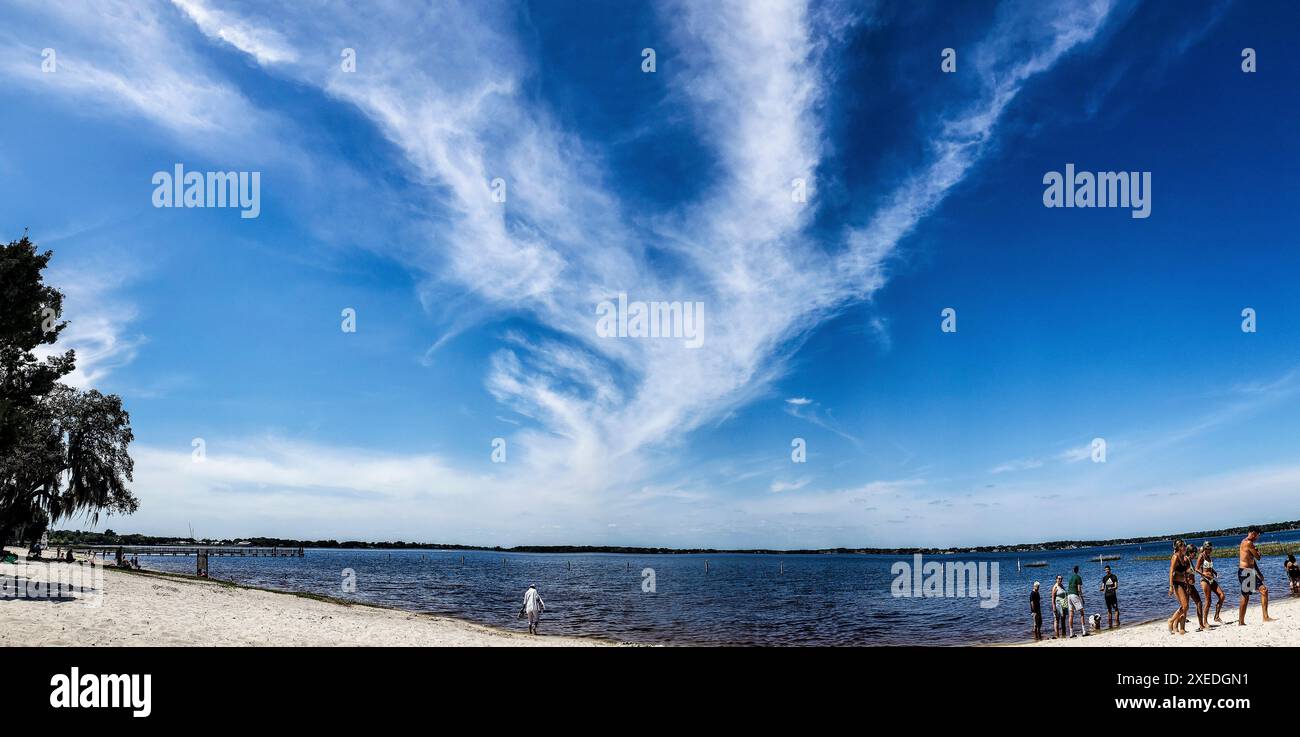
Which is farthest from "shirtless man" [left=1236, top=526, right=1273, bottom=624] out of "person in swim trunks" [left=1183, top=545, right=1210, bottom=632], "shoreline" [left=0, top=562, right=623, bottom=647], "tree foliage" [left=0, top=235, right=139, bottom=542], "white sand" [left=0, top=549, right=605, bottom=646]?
"tree foliage" [left=0, top=235, right=139, bottom=542]

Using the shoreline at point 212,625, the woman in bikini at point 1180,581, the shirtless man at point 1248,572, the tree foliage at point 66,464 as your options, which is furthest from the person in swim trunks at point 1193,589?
the tree foliage at point 66,464

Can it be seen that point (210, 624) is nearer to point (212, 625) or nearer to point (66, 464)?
point (212, 625)

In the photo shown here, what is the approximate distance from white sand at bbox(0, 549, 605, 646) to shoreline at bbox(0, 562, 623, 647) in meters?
0.02

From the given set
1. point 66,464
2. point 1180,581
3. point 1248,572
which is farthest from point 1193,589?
point 66,464

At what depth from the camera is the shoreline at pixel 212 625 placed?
1666 cm

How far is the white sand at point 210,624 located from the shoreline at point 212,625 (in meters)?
0.02

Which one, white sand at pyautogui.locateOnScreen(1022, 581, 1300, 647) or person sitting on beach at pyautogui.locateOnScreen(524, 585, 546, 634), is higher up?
white sand at pyautogui.locateOnScreen(1022, 581, 1300, 647)

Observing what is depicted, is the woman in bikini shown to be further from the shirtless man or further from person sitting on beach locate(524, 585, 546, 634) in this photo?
person sitting on beach locate(524, 585, 546, 634)

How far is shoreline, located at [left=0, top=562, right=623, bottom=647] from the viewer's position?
1666 cm
